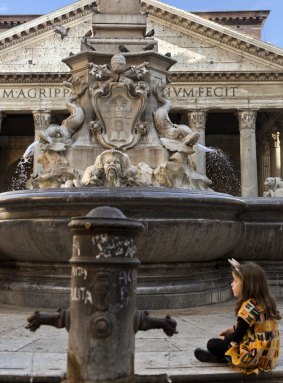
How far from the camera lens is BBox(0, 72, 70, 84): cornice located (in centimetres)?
3572

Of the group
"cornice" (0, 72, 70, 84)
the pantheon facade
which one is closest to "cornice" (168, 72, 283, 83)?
the pantheon facade

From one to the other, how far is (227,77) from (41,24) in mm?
12689

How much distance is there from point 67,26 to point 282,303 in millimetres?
35031

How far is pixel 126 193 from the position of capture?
202 inches

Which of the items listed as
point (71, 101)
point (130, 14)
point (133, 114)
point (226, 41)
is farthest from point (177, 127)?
point (226, 41)

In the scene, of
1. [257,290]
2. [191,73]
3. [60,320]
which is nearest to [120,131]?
[257,290]

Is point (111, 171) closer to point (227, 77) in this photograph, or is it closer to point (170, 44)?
point (227, 77)

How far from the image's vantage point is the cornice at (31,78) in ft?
117

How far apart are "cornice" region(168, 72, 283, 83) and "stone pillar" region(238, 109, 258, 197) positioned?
214cm

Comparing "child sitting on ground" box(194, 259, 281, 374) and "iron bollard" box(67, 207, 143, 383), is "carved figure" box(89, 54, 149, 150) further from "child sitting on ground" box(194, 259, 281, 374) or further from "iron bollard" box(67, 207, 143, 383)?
"iron bollard" box(67, 207, 143, 383)

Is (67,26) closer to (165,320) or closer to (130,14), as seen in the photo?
(130,14)

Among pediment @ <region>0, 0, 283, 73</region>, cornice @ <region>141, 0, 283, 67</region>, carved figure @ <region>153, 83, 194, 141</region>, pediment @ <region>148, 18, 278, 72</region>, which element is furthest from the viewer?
pediment @ <region>148, 18, 278, 72</region>

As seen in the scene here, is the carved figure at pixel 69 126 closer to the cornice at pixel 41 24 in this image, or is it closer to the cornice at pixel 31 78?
the cornice at pixel 31 78

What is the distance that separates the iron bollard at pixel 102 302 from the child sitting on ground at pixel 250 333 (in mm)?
789
